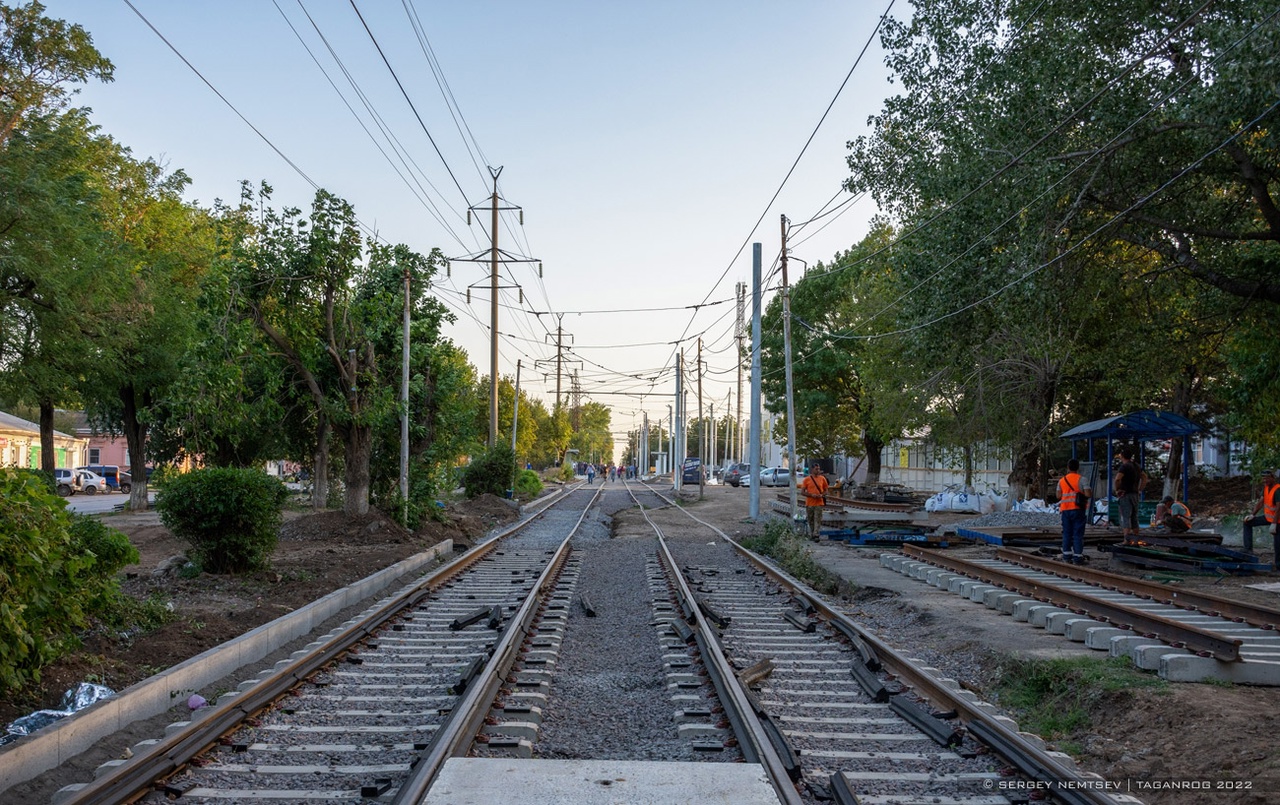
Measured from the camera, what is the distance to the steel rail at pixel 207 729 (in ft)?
16.2

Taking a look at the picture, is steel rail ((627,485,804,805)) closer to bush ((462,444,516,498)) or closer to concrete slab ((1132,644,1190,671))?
concrete slab ((1132,644,1190,671))

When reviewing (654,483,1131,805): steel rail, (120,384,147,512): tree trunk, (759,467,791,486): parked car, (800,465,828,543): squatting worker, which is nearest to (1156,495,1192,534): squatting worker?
(800,465,828,543): squatting worker

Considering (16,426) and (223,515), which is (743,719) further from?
(16,426)

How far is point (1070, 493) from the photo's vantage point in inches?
640

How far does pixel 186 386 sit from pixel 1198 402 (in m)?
32.9

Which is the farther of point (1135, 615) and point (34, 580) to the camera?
point (1135, 615)

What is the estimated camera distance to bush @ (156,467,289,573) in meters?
12.7

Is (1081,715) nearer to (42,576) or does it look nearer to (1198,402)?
(42,576)

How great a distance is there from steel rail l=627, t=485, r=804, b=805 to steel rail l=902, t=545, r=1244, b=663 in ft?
13.4

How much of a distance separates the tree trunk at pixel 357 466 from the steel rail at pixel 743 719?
12.8 meters

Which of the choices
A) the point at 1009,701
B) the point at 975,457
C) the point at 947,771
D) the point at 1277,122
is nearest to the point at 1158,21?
the point at 1277,122

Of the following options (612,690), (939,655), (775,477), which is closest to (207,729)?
(612,690)

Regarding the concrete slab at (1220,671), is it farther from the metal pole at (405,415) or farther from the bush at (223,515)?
the metal pole at (405,415)

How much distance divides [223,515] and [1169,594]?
12.3 meters
